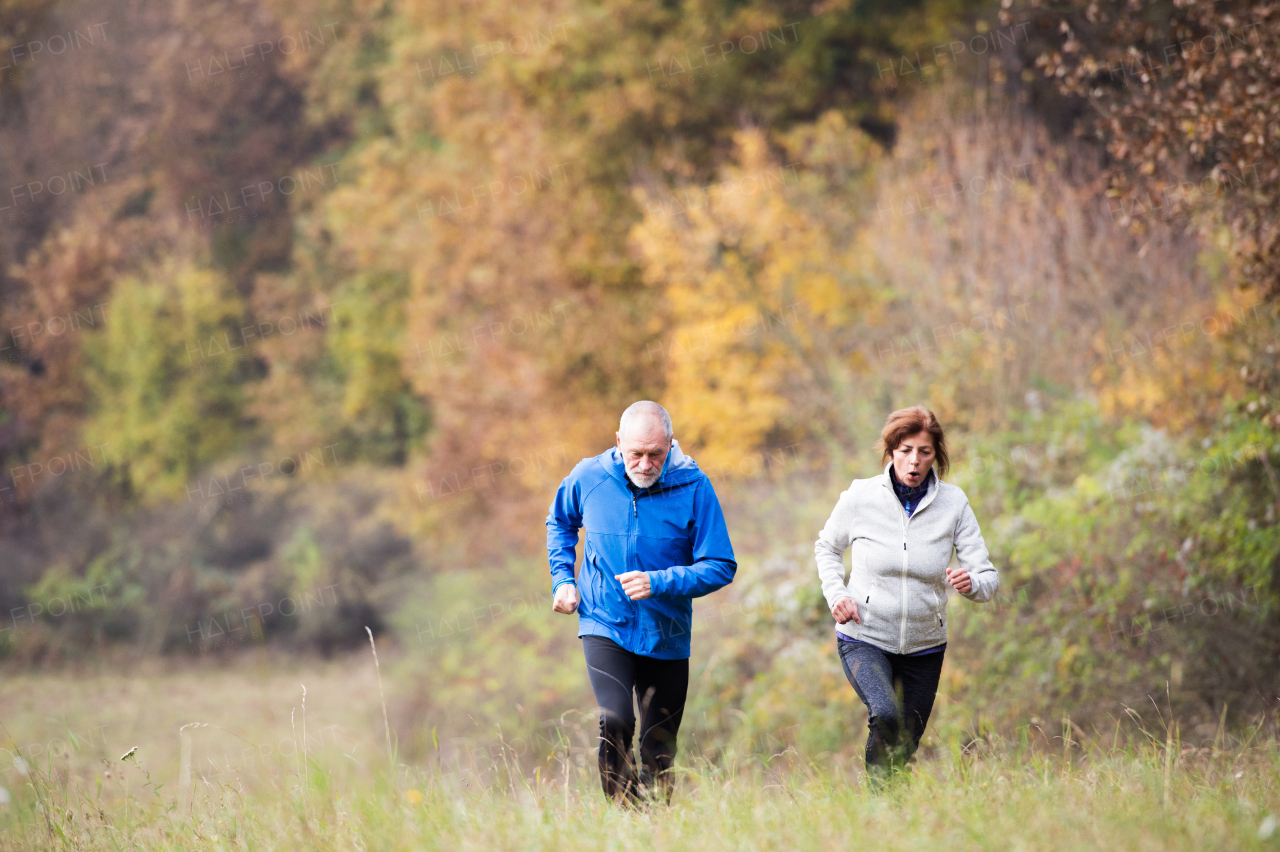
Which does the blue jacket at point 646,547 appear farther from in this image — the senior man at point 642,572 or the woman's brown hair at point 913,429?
the woman's brown hair at point 913,429

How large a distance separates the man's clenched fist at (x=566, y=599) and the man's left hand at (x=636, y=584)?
25cm

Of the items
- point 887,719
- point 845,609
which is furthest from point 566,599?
point 887,719

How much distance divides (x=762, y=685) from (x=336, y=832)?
5.36 meters

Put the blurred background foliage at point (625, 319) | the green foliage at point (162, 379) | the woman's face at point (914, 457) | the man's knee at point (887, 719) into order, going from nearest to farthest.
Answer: the man's knee at point (887, 719), the woman's face at point (914, 457), the blurred background foliage at point (625, 319), the green foliage at point (162, 379)

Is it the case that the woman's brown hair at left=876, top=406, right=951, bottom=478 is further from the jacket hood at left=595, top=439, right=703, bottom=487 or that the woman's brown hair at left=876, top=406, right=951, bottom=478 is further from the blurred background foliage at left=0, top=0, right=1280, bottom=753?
the blurred background foliage at left=0, top=0, right=1280, bottom=753

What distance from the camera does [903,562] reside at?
385 centimetres

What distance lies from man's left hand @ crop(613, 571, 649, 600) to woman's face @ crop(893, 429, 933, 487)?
1019 mm

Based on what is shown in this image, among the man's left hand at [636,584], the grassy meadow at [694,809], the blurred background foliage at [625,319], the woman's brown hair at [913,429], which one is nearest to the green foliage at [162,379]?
the blurred background foliage at [625,319]

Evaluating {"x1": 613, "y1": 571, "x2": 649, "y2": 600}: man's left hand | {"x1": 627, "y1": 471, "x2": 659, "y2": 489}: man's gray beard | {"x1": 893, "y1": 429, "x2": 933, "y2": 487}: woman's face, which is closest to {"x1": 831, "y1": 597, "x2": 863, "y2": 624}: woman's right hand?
{"x1": 893, "y1": 429, "x2": 933, "y2": 487}: woman's face

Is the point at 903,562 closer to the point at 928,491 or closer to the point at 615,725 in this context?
the point at 928,491

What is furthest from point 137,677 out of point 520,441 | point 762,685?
point 762,685

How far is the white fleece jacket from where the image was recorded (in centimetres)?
385

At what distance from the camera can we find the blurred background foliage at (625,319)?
6.81 m

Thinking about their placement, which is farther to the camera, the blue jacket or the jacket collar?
the blue jacket
